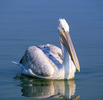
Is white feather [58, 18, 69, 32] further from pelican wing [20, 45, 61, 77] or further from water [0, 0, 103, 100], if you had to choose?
water [0, 0, 103, 100]

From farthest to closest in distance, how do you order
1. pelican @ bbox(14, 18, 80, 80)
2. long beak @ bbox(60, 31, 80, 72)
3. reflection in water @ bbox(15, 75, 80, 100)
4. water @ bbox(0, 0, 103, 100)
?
pelican @ bbox(14, 18, 80, 80)
long beak @ bbox(60, 31, 80, 72)
water @ bbox(0, 0, 103, 100)
reflection in water @ bbox(15, 75, 80, 100)

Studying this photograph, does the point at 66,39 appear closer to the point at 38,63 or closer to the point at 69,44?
the point at 69,44

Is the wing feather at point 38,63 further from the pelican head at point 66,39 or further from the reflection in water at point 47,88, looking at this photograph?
the pelican head at point 66,39

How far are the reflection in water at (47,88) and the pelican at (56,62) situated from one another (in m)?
0.14

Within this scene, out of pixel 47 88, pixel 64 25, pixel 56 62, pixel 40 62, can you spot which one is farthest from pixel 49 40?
pixel 47 88

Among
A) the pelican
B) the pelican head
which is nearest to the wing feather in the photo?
the pelican

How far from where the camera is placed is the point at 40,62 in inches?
390

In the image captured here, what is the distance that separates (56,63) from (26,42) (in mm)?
2477

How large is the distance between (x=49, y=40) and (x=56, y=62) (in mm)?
2557

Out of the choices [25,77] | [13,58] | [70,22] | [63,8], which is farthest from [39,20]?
[25,77]

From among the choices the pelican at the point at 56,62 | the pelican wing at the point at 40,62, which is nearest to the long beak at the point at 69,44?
the pelican at the point at 56,62

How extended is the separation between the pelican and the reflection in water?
0.14m

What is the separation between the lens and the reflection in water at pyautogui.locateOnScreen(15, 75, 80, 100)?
8805 millimetres

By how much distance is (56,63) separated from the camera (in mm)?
9984
